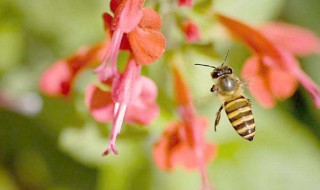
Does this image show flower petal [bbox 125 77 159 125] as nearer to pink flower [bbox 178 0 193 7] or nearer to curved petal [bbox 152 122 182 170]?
curved petal [bbox 152 122 182 170]

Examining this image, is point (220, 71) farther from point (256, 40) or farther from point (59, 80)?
point (59, 80)

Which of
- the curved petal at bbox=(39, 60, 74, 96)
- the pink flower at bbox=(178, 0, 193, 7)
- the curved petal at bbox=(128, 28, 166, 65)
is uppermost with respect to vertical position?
the curved petal at bbox=(128, 28, 166, 65)

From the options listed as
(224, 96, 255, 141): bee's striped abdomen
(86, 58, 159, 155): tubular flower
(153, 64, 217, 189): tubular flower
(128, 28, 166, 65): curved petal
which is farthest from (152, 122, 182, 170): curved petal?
(128, 28, 166, 65): curved petal

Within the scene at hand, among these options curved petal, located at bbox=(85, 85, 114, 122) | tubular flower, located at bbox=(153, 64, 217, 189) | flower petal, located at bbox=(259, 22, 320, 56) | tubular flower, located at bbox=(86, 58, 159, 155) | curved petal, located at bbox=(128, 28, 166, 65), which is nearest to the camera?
curved petal, located at bbox=(128, 28, 166, 65)

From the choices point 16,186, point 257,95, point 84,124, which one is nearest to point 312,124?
point 257,95

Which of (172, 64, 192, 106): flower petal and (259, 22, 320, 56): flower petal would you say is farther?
(259, 22, 320, 56): flower petal

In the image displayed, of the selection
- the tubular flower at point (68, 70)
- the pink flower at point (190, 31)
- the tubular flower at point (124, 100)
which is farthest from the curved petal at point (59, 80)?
the pink flower at point (190, 31)

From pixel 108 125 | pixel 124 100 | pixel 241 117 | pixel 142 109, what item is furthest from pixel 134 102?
pixel 108 125
